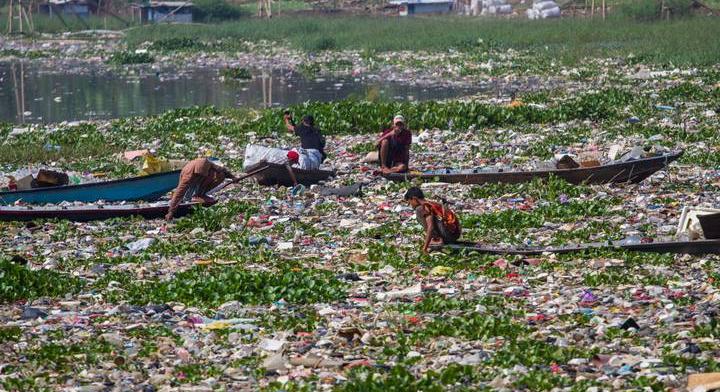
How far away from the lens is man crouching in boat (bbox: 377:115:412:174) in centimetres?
1582

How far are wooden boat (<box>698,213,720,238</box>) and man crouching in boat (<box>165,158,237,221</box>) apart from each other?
221 inches

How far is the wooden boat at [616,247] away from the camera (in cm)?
1058

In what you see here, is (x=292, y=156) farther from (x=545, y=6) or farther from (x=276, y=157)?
(x=545, y=6)

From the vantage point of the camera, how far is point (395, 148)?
15.9m

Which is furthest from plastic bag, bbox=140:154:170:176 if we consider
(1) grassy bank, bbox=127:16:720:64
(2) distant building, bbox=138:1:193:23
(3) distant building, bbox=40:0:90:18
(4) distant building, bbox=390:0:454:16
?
(3) distant building, bbox=40:0:90:18

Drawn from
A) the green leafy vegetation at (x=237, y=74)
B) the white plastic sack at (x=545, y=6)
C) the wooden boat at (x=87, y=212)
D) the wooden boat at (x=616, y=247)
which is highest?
the white plastic sack at (x=545, y=6)

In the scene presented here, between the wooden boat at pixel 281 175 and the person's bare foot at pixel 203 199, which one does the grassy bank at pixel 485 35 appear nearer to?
the wooden boat at pixel 281 175

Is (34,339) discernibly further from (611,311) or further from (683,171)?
(683,171)

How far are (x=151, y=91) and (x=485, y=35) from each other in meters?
14.6

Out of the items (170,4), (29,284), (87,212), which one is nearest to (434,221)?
(29,284)

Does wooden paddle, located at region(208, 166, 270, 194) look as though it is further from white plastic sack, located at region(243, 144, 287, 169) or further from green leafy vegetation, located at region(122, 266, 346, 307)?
green leafy vegetation, located at region(122, 266, 346, 307)

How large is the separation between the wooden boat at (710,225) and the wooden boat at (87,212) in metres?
5.69

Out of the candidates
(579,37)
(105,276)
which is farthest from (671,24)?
(105,276)

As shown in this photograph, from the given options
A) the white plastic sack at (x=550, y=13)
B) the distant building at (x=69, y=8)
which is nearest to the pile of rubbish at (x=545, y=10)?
the white plastic sack at (x=550, y=13)
